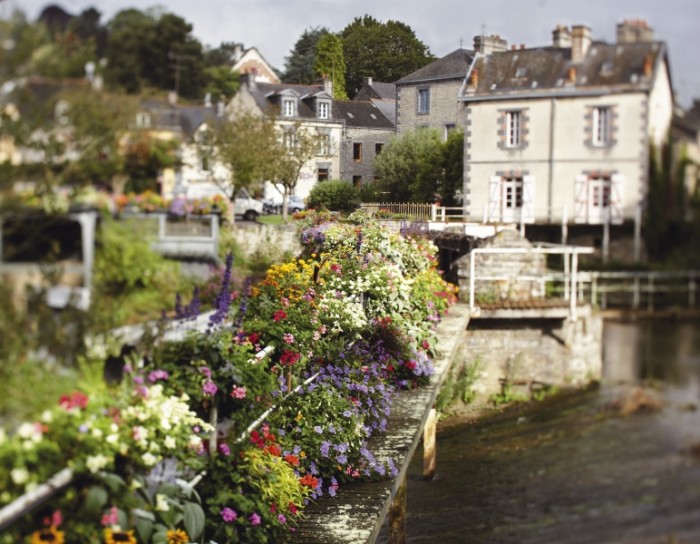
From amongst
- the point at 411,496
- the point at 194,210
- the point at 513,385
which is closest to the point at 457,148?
the point at 194,210

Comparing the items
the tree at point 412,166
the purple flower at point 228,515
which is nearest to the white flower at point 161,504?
the purple flower at point 228,515

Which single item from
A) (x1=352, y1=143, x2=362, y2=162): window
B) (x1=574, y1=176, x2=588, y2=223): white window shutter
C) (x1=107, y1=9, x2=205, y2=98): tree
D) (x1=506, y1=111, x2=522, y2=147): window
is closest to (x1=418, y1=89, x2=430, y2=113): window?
(x1=352, y1=143, x2=362, y2=162): window

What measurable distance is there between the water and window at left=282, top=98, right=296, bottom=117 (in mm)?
1934

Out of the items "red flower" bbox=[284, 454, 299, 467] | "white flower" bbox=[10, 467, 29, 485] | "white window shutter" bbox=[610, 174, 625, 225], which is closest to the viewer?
"white flower" bbox=[10, 467, 29, 485]

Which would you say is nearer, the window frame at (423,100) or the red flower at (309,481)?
the red flower at (309,481)

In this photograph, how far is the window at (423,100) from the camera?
5.55m

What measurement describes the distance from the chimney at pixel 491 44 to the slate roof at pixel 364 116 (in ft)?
4.55

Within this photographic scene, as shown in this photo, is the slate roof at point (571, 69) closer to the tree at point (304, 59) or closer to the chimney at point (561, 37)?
the chimney at point (561, 37)

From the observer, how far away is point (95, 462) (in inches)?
107

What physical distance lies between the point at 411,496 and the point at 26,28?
754 centimetres

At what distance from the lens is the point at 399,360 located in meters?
7.08

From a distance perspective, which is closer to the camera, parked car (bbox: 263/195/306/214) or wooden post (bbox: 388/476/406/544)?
parked car (bbox: 263/195/306/214)

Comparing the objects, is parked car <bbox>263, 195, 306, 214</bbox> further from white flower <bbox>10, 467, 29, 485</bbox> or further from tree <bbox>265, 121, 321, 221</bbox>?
white flower <bbox>10, 467, 29, 485</bbox>

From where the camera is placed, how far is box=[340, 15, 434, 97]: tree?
207 inches
